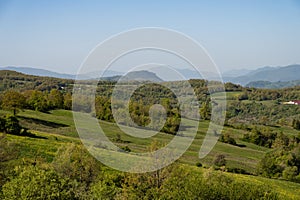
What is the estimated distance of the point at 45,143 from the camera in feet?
151

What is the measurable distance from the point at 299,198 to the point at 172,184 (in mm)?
15671

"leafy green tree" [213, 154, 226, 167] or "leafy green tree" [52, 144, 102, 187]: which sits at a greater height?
"leafy green tree" [52, 144, 102, 187]

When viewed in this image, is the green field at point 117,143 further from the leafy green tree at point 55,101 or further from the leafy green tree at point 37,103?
the leafy green tree at point 55,101

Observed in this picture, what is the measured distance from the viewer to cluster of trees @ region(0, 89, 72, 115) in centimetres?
6481

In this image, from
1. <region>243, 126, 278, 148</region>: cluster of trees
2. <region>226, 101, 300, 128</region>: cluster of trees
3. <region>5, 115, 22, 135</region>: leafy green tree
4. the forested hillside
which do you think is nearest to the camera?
the forested hillside

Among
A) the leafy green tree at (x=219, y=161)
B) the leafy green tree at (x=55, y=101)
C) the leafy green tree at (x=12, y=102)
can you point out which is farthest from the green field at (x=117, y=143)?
the leafy green tree at (x=55, y=101)

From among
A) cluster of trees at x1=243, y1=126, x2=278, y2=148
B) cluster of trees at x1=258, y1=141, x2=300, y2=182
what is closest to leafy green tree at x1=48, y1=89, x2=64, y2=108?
cluster of trees at x1=243, y1=126, x2=278, y2=148

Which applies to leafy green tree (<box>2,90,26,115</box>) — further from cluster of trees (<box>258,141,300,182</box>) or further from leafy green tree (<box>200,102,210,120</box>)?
leafy green tree (<box>200,102,210,120</box>)

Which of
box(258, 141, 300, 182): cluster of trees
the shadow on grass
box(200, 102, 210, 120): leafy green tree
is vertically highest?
box(200, 102, 210, 120): leafy green tree

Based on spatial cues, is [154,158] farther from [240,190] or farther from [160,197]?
[240,190]

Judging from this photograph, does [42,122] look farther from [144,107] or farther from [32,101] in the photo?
[144,107]

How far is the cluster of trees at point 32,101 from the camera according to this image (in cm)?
6481

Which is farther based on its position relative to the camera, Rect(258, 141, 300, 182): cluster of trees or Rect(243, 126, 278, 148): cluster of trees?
Rect(243, 126, 278, 148): cluster of trees

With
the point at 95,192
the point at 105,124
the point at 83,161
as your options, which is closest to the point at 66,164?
the point at 83,161
